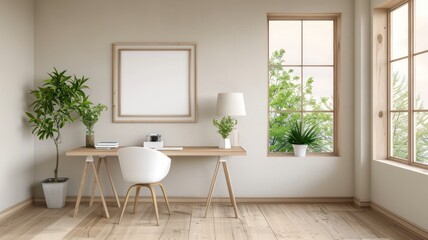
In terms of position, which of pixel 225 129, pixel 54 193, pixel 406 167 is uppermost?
pixel 225 129

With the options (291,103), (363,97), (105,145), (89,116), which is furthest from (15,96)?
(363,97)

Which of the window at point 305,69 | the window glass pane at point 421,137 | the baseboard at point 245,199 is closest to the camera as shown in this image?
the window glass pane at point 421,137

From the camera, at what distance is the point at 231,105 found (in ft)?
14.1

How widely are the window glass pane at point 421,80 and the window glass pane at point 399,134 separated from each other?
0.96ft

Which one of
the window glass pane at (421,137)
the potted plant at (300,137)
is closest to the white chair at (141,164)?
the potted plant at (300,137)

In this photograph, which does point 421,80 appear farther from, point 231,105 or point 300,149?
point 231,105

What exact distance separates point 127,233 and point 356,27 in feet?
11.7

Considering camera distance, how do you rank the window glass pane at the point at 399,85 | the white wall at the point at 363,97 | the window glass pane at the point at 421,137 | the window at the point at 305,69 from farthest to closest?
1. the window at the point at 305,69
2. the white wall at the point at 363,97
3. the window glass pane at the point at 399,85
4. the window glass pane at the point at 421,137

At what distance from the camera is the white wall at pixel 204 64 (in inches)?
186

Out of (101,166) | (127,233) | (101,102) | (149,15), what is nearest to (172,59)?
(149,15)

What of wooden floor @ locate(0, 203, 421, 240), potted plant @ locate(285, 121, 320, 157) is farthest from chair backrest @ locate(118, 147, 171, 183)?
potted plant @ locate(285, 121, 320, 157)

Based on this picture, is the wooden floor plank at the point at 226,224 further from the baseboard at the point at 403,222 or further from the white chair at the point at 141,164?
the baseboard at the point at 403,222

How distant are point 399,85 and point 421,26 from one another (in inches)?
27.2

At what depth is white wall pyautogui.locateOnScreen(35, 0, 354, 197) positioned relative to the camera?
186 inches
